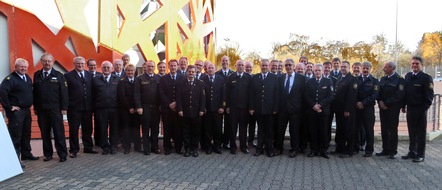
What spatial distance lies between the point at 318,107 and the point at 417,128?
1.79 metres

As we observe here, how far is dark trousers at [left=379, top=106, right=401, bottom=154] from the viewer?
22.0 feet

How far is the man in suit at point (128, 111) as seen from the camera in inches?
281

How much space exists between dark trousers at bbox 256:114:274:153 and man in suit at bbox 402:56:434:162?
97.1 inches

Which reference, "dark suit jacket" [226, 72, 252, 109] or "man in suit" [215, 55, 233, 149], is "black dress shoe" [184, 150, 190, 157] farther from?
"dark suit jacket" [226, 72, 252, 109]

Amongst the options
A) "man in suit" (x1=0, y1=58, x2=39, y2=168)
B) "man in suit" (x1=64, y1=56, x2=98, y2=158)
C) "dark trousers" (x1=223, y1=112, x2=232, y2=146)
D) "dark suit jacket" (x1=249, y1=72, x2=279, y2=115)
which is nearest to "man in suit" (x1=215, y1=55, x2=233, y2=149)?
"dark trousers" (x1=223, y1=112, x2=232, y2=146)

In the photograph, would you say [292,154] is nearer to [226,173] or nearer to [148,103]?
[226,173]

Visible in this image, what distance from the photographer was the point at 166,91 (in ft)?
23.3

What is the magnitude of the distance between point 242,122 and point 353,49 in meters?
38.1

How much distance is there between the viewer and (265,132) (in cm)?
703

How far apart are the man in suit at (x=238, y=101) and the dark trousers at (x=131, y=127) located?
1.87m

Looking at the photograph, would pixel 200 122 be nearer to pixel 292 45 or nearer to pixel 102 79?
pixel 102 79

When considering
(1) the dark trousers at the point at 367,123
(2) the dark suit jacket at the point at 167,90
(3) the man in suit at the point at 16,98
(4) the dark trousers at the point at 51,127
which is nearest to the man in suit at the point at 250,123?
(2) the dark suit jacket at the point at 167,90

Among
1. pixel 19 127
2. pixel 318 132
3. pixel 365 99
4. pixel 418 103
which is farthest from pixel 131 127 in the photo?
pixel 418 103

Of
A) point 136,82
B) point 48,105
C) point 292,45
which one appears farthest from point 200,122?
point 292,45
